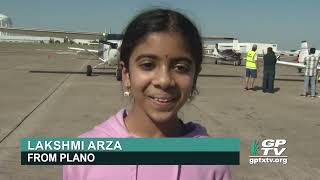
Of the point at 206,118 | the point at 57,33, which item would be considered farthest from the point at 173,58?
the point at 57,33

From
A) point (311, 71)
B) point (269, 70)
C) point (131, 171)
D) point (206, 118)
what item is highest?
point (131, 171)

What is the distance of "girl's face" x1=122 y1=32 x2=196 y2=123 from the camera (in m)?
1.59

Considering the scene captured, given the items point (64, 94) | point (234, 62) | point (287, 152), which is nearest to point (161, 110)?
point (287, 152)

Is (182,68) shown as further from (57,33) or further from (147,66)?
(57,33)

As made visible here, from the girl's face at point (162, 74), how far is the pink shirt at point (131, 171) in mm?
153

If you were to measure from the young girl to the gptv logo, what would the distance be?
4819 mm

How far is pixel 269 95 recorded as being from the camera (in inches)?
608

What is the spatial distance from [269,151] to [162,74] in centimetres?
578

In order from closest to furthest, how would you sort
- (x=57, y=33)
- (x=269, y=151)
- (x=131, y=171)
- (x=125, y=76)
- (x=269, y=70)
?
(x=131, y=171), (x=125, y=76), (x=269, y=151), (x=269, y=70), (x=57, y=33)

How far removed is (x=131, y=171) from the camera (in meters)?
1.54

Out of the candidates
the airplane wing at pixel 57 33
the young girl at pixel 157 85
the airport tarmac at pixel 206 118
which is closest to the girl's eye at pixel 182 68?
the young girl at pixel 157 85

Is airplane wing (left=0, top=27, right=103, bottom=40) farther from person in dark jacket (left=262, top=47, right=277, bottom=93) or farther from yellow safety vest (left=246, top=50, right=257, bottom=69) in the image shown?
person in dark jacket (left=262, top=47, right=277, bottom=93)

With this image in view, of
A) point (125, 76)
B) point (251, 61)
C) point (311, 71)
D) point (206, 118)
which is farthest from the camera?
point (251, 61)

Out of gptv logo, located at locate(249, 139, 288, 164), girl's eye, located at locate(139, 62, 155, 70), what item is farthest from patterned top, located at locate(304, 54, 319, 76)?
girl's eye, located at locate(139, 62, 155, 70)
